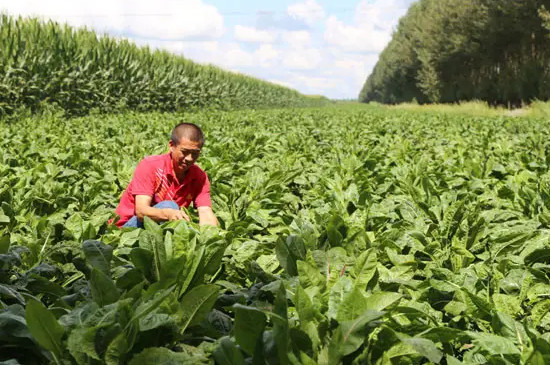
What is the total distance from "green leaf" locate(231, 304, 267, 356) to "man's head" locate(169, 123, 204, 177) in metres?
2.66

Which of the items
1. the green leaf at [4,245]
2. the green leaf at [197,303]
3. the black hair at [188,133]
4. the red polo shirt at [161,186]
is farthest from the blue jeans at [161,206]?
the green leaf at [197,303]

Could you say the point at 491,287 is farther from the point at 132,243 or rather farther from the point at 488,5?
the point at 488,5

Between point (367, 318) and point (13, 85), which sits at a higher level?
point (13, 85)

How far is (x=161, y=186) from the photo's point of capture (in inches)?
162

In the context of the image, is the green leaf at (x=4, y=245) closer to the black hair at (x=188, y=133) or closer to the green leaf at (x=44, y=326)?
the green leaf at (x=44, y=326)

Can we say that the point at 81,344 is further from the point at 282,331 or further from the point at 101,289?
the point at 282,331

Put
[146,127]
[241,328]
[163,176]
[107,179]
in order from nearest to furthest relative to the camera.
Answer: [241,328] < [163,176] < [107,179] < [146,127]

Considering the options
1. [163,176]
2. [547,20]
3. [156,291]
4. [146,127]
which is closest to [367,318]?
[156,291]

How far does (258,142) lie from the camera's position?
297 inches

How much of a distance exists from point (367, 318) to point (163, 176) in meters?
3.08

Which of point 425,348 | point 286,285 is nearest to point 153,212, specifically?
point 286,285

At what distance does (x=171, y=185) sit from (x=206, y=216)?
687 mm

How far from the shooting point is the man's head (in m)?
3.85

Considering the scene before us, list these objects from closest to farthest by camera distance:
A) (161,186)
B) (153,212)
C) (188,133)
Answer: (153,212)
(188,133)
(161,186)
